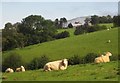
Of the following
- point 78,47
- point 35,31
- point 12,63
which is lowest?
point 12,63

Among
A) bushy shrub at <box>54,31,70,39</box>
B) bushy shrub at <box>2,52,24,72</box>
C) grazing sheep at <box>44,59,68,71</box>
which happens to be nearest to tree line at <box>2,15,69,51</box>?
bushy shrub at <box>54,31,70,39</box>

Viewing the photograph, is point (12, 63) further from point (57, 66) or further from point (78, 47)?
point (57, 66)

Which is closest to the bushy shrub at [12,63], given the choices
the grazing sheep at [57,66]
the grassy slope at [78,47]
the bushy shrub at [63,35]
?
the grassy slope at [78,47]

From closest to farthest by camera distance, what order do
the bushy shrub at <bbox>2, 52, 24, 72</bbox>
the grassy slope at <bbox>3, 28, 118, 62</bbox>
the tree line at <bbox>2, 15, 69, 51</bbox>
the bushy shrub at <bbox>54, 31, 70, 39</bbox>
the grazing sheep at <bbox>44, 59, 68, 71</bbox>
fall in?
the grazing sheep at <bbox>44, 59, 68, 71</bbox> → the bushy shrub at <bbox>2, 52, 24, 72</bbox> → the grassy slope at <bbox>3, 28, 118, 62</bbox> → the tree line at <bbox>2, 15, 69, 51</bbox> → the bushy shrub at <bbox>54, 31, 70, 39</bbox>

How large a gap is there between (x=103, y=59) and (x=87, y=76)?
940cm

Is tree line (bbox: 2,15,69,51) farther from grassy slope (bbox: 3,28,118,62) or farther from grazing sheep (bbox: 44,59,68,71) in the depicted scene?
grazing sheep (bbox: 44,59,68,71)

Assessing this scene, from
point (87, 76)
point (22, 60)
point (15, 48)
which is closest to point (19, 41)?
point (15, 48)

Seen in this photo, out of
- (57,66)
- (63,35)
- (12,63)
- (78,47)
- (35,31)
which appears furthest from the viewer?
(35,31)

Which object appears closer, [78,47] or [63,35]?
[78,47]

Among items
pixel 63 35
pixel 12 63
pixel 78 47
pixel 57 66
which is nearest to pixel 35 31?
pixel 63 35

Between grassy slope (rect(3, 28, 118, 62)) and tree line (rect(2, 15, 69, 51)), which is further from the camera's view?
tree line (rect(2, 15, 69, 51))

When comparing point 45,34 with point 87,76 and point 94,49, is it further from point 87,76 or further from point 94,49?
point 87,76

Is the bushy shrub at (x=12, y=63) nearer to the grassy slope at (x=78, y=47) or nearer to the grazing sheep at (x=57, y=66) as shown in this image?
the grassy slope at (x=78, y=47)

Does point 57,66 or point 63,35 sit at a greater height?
point 57,66
